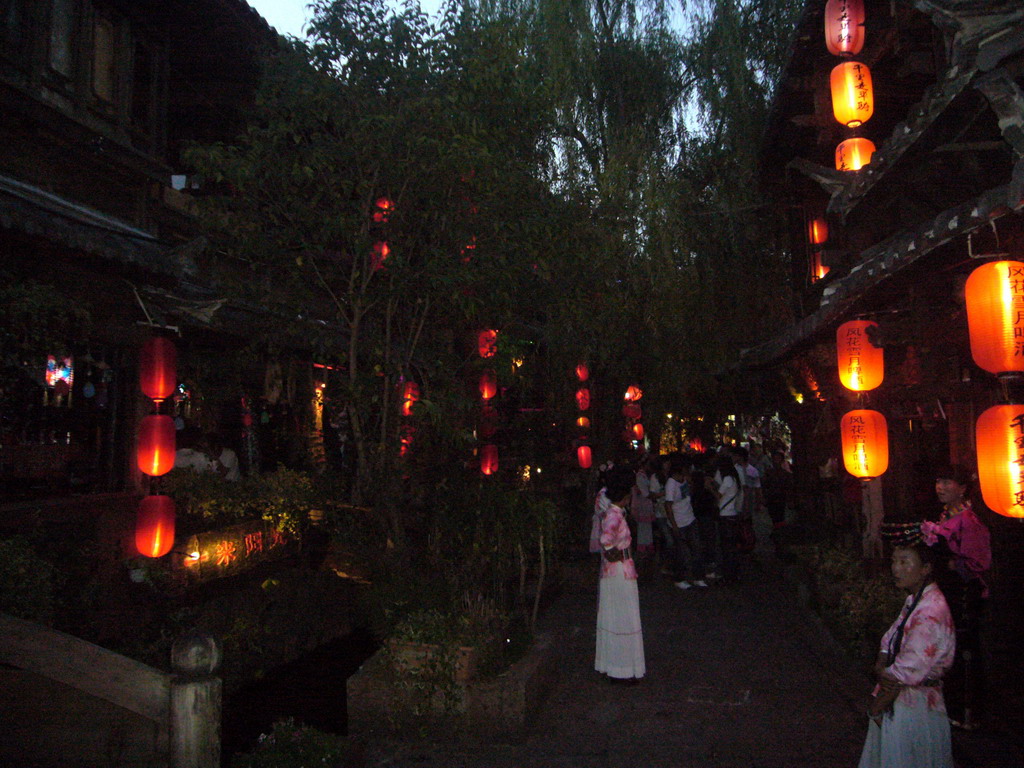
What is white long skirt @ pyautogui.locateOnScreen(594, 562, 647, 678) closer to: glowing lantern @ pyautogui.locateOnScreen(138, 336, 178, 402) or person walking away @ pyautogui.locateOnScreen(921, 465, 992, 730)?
person walking away @ pyautogui.locateOnScreen(921, 465, 992, 730)

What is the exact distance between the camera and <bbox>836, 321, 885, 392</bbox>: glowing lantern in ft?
27.4

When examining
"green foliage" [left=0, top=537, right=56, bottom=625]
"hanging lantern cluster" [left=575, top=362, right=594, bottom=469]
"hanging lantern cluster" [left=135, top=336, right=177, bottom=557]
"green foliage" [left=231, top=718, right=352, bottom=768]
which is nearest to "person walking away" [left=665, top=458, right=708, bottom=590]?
"hanging lantern cluster" [left=575, top=362, right=594, bottom=469]

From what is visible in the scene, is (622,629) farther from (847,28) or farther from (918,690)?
(847,28)

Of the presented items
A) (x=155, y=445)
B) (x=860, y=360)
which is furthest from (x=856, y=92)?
(x=155, y=445)

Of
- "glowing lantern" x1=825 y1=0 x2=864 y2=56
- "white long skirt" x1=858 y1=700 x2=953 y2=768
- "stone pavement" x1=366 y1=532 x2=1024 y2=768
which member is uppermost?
"glowing lantern" x1=825 y1=0 x2=864 y2=56

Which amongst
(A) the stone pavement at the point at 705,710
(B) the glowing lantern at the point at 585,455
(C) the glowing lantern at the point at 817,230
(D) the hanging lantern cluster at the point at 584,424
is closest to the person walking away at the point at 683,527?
(A) the stone pavement at the point at 705,710

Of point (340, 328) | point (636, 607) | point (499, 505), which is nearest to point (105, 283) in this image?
point (340, 328)

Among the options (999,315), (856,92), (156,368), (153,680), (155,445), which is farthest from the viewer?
(856,92)

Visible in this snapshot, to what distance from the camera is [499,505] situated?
7844 millimetres

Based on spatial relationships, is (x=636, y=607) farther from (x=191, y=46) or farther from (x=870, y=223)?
(x=191, y=46)

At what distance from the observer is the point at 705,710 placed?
6605 mm

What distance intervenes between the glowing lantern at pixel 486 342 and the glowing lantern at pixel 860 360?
3.76 meters

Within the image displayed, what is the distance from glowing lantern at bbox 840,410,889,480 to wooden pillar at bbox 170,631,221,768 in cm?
674

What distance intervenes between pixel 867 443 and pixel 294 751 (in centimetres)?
634
